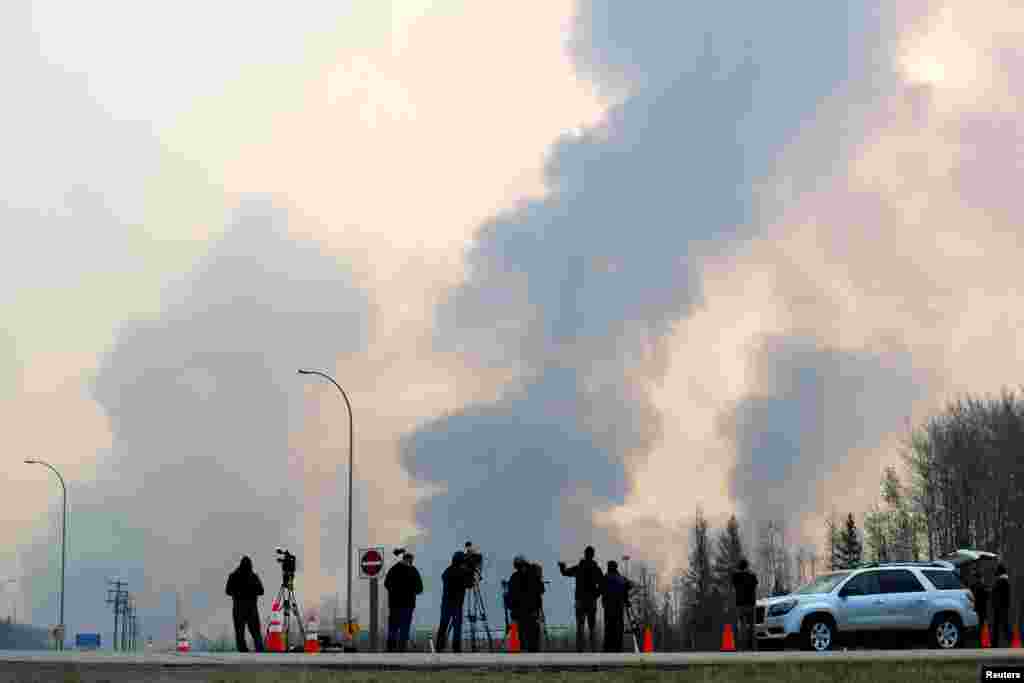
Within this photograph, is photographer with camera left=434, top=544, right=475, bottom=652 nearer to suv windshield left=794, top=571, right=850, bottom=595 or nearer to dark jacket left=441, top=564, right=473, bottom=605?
dark jacket left=441, top=564, right=473, bottom=605

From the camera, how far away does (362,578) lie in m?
50.2

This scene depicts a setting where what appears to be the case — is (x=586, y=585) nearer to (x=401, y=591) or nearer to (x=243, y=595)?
(x=401, y=591)

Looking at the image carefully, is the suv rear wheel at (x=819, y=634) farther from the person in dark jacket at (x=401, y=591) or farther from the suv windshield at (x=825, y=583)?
the person in dark jacket at (x=401, y=591)

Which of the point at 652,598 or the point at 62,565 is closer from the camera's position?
the point at 62,565

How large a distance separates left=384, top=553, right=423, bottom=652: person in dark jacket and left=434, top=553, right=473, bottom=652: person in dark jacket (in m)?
1.04

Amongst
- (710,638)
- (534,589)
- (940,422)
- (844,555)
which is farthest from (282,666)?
(844,555)

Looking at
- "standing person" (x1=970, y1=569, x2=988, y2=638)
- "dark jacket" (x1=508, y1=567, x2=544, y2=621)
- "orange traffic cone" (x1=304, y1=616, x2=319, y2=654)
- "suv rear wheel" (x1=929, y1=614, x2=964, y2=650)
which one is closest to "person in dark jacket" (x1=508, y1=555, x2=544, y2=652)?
"dark jacket" (x1=508, y1=567, x2=544, y2=621)

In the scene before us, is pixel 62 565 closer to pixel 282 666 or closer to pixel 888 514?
pixel 888 514

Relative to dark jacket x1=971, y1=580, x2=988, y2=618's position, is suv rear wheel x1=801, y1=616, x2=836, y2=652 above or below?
below

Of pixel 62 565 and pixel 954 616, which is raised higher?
pixel 62 565

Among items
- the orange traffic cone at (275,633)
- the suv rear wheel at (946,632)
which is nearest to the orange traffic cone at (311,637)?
the orange traffic cone at (275,633)

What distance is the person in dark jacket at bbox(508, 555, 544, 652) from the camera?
3916 centimetres

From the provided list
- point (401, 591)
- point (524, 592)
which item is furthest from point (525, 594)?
point (401, 591)

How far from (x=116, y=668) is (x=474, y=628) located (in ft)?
55.6
